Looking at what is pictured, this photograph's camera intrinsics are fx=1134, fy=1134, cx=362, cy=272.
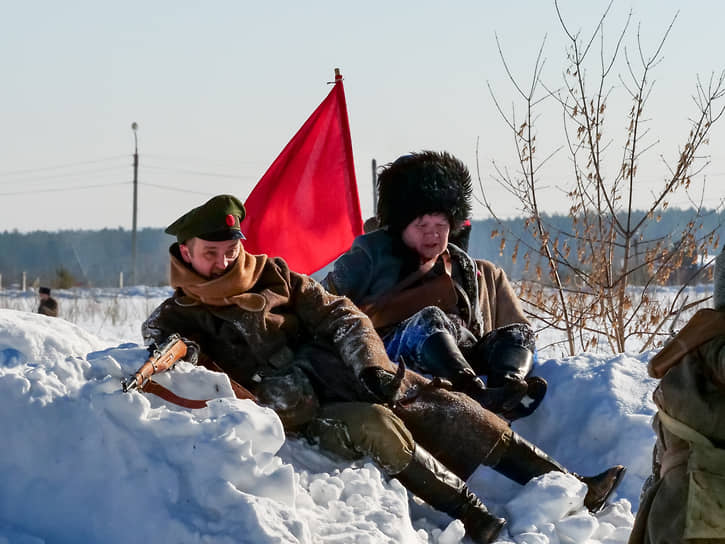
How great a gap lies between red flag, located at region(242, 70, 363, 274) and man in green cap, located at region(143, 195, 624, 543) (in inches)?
109

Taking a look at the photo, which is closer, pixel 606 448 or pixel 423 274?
pixel 606 448

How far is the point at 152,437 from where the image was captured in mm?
3648

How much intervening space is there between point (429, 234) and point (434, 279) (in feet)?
0.74

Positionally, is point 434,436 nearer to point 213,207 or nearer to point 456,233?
point 213,207

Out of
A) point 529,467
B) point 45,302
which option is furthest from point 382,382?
point 45,302

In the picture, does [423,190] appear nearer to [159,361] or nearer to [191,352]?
[191,352]

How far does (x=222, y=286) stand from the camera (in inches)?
178

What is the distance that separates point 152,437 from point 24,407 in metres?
0.44

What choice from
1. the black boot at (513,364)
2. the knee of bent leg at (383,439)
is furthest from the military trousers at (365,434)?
the black boot at (513,364)

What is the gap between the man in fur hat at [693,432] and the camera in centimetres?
266

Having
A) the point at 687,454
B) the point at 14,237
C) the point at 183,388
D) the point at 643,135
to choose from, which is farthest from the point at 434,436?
the point at 14,237

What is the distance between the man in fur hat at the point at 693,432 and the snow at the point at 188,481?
1225mm

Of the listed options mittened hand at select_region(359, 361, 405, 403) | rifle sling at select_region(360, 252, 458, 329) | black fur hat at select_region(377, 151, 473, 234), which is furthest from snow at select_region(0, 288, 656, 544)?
black fur hat at select_region(377, 151, 473, 234)

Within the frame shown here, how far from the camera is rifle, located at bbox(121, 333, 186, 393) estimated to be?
380 cm
